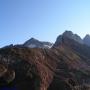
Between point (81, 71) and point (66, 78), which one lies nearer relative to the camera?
point (66, 78)

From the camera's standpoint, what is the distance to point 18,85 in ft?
158

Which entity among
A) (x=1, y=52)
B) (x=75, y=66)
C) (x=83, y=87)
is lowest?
(x=83, y=87)

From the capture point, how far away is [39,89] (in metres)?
49.3

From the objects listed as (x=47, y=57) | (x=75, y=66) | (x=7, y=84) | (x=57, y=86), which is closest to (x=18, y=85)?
(x=7, y=84)

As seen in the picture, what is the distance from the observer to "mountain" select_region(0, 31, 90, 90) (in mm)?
48688

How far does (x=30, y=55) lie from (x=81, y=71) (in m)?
15.0

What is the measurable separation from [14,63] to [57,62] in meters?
18.2

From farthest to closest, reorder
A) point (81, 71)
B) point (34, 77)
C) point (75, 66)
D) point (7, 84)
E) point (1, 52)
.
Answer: point (75, 66) → point (81, 71) → point (1, 52) → point (34, 77) → point (7, 84)

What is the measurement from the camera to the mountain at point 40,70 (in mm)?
48688

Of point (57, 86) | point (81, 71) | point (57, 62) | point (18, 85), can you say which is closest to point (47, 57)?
point (57, 62)

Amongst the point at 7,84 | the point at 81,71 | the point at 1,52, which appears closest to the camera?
the point at 7,84

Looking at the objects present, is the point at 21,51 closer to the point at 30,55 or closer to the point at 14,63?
the point at 30,55

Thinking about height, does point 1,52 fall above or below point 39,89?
above

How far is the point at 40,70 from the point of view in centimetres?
5353
